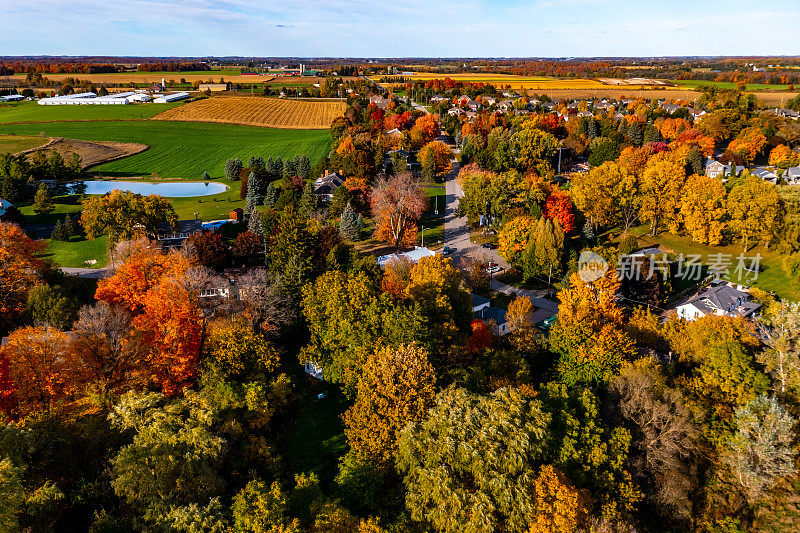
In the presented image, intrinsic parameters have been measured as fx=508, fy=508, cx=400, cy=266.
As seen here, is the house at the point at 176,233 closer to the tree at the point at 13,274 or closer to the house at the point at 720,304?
the tree at the point at 13,274

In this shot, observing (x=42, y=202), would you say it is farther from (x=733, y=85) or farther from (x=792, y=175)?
(x=733, y=85)

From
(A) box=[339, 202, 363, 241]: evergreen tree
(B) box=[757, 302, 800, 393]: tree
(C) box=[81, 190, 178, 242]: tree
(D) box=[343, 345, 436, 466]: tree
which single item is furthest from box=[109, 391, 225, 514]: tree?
(A) box=[339, 202, 363, 241]: evergreen tree

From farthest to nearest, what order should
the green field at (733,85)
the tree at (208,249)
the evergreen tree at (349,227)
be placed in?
the green field at (733,85) < the evergreen tree at (349,227) < the tree at (208,249)

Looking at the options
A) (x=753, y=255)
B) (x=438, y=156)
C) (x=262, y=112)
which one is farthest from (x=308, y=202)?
(x=262, y=112)

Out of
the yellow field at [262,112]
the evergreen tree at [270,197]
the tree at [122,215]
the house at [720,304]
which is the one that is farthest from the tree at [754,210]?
the yellow field at [262,112]

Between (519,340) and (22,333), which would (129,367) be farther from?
(519,340)

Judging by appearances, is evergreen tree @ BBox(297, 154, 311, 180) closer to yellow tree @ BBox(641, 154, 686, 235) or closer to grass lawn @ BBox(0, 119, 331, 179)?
grass lawn @ BBox(0, 119, 331, 179)
